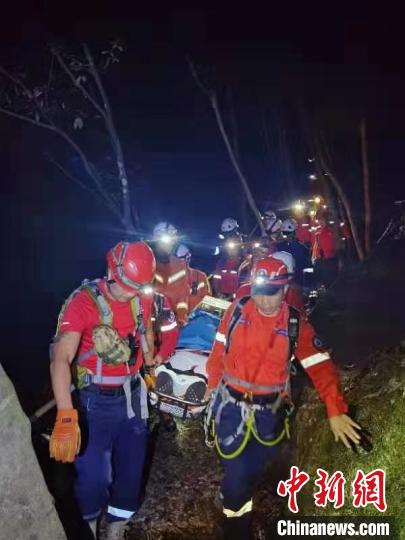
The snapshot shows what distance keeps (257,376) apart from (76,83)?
44.2 ft

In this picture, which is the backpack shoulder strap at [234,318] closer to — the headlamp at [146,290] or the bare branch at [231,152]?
the headlamp at [146,290]

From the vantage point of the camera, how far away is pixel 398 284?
8641 millimetres

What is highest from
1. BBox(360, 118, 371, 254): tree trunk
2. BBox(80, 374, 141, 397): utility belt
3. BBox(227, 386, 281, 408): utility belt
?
BBox(360, 118, 371, 254): tree trunk

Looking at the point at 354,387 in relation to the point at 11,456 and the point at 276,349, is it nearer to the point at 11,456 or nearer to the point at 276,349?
the point at 276,349

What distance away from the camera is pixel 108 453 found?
12.3 ft

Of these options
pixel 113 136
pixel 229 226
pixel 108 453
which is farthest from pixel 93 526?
pixel 113 136

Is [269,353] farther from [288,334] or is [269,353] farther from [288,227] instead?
[288,227]

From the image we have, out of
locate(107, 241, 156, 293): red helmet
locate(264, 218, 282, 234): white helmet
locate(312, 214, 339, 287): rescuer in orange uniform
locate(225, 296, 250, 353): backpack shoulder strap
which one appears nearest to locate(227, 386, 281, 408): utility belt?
locate(225, 296, 250, 353): backpack shoulder strap

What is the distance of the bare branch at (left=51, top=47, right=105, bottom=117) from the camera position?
14234mm

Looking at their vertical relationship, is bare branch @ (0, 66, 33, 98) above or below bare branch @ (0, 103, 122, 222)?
above

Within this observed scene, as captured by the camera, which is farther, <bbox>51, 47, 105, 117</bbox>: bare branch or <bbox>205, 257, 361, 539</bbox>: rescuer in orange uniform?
<bbox>51, 47, 105, 117</bbox>: bare branch

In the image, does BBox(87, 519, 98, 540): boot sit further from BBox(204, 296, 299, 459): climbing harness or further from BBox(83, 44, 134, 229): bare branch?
BBox(83, 44, 134, 229): bare branch

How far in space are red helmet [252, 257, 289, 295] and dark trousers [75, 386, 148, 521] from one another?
4.29 feet

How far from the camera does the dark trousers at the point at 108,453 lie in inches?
144
